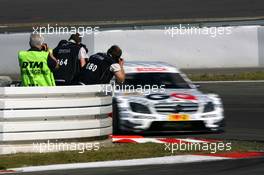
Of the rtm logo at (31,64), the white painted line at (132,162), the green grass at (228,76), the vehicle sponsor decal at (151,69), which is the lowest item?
the white painted line at (132,162)

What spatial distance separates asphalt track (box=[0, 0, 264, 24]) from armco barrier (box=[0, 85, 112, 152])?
66.0 feet

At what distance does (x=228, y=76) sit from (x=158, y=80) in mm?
8732

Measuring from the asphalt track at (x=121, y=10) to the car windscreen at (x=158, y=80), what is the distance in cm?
1673

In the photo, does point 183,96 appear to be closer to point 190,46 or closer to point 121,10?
point 190,46

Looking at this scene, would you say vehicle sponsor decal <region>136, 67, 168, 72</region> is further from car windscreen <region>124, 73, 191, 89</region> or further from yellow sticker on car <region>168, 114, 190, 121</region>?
yellow sticker on car <region>168, 114, 190, 121</region>

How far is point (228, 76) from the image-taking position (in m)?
23.7

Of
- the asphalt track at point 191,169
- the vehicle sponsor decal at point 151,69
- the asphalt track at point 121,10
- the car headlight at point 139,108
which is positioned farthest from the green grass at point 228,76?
the asphalt track at point 191,169

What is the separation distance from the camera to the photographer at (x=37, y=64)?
12648 mm

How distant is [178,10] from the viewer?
3362cm

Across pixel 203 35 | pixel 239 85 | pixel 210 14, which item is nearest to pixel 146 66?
pixel 239 85

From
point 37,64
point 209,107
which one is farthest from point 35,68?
point 209,107

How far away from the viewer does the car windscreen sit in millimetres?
15055

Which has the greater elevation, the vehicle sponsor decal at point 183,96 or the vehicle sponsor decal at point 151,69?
the vehicle sponsor decal at point 151,69

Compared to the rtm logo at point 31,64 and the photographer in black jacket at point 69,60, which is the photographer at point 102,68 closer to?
the photographer in black jacket at point 69,60
